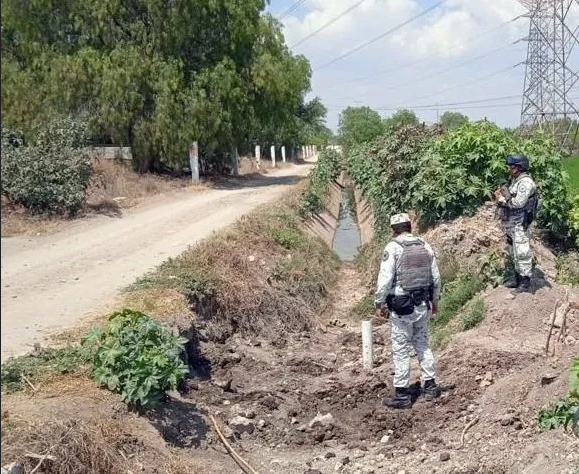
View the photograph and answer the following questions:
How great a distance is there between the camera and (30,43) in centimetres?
2439

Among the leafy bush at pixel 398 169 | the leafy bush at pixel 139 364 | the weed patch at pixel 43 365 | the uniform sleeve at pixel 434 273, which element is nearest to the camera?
the leafy bush at pixel 139 364

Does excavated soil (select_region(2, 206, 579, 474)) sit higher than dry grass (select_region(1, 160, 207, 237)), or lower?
lower

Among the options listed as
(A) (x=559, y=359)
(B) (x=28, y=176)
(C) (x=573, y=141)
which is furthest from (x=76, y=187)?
(C) (x=573, y=141)

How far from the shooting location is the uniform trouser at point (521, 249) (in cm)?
946

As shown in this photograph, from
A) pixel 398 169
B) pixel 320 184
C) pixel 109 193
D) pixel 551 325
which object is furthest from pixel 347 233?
pixel 551 325

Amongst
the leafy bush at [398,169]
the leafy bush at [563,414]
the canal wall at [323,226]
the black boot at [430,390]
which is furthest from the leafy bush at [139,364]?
the canal wall at [323,226]

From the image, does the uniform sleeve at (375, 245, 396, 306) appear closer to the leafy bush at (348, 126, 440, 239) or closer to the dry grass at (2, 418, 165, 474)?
the dry grass at (2, 418, 165, 474)

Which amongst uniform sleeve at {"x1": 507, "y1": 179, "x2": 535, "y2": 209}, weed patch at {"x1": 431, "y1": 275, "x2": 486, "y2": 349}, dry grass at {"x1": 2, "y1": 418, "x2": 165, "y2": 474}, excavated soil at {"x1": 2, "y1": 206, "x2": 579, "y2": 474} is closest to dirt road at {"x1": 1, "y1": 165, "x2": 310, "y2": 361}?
dry grass at {"x1": 2, "y1": 418, "x2": 165, "y2": 474}

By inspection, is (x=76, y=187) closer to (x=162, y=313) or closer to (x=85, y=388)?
(x=162, y=313)

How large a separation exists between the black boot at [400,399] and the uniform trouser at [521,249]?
2.67 meters

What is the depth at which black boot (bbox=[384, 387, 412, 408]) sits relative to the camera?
770 cm

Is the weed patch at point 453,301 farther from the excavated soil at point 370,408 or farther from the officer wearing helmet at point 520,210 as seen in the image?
the officer wearing helmet at point 520,210

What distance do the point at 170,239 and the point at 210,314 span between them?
15.1 ft

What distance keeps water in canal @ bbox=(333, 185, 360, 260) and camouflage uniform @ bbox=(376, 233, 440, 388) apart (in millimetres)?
11177
